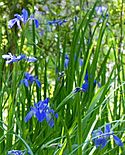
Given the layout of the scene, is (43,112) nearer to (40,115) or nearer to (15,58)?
(40,115)

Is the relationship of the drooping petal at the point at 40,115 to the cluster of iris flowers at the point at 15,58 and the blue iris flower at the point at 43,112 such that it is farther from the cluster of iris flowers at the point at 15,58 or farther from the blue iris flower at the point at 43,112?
A: the cluster of iris flowers at the point at 15,58

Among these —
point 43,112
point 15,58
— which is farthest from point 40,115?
point 15,58

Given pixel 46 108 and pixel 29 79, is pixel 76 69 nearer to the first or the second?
pixel 29 79

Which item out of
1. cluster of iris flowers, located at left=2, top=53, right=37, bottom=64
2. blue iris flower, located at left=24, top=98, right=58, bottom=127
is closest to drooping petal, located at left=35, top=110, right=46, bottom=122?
blue iris flower, located at left=24, top=98, right=58, bottom=127

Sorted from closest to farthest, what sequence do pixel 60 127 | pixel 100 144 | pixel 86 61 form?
pixel 100 144
pixel 60 127
pixel 86 61

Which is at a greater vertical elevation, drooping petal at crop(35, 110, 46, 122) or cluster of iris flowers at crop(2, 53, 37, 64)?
cluster of iris flowers at crop(2, 53, 37, 64)

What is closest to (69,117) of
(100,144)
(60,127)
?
(60,127)

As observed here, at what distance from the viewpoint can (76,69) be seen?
1920 mm

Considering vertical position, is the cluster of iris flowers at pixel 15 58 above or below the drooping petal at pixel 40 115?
above

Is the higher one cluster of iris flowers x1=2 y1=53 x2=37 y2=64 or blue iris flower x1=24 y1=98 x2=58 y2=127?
cluster of iris flowers x1=2 y1=53 x2=37 y2=64

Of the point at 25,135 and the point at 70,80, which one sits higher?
the point at 70,80

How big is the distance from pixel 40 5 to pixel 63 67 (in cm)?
262

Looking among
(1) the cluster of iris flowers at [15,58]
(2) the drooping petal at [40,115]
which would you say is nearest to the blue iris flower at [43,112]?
(2) the drooping petal at [40,115]

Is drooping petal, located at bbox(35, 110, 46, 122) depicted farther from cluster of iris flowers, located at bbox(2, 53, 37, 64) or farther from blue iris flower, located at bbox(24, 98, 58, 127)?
cluster of iris flowers, located at bbox(2, 53, 37, 64)
